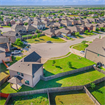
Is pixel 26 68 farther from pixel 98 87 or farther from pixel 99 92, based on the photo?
pixel 98 87

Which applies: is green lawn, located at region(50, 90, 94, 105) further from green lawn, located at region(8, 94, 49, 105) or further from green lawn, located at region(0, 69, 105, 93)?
green lawn, located at region(0, 69, 105, 93)

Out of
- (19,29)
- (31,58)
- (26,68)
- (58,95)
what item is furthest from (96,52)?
(19,29)

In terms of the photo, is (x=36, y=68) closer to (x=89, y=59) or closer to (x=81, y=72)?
(x=81, y=72)

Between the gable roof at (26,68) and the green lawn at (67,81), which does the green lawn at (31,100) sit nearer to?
the green lawn at (67,81)

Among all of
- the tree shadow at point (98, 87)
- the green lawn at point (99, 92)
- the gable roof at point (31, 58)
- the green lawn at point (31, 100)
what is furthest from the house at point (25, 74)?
the green lawn at point (99, 92)

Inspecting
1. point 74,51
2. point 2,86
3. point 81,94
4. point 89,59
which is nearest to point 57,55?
point 74,51
